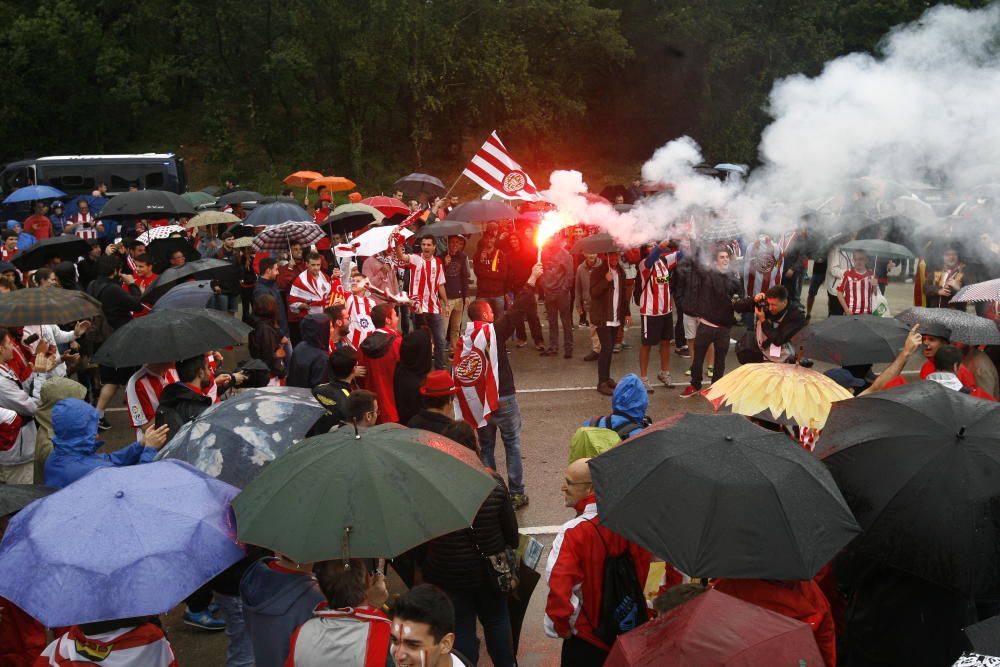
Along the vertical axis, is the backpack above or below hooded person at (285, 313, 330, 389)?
below

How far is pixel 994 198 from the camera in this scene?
10641 mm

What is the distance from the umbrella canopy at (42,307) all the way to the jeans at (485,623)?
4396 millimetres

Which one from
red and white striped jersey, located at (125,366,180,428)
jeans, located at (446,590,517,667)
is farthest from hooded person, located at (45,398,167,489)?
jeans, located at (446,590,517,667)

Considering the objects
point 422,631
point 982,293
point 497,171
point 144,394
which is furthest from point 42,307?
point 982,293

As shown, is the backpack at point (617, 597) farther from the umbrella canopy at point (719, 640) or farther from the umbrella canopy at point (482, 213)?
the umbrella canopy at point (482, 213)

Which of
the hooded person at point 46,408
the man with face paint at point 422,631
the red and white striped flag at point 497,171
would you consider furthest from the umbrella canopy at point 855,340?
the red and white striped flag at point 497,171

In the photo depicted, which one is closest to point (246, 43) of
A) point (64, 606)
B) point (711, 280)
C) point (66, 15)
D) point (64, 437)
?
point (66, 15)

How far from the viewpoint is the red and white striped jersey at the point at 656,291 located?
1076cm

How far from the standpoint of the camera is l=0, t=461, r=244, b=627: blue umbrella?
128 inches

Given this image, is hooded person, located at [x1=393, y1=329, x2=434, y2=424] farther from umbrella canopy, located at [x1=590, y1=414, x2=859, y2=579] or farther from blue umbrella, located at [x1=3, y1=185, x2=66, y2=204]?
blue umbrella, located at [x1=3, y1=185, x2=66, y2=204]

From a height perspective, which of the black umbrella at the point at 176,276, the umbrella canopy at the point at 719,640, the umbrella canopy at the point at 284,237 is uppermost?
the umbrella canopy at the point at 284,237

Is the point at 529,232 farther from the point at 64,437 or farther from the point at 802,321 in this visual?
the point at 64,437

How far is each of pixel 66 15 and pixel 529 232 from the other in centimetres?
2369

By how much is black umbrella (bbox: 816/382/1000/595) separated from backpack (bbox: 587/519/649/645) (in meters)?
1.00
